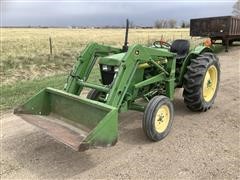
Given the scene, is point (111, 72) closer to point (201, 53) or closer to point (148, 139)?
point (148, 139)

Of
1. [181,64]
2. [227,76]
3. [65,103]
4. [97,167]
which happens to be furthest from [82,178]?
[227,76]

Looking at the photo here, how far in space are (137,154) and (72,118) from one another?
1.08 m

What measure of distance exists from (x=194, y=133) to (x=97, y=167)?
190cm

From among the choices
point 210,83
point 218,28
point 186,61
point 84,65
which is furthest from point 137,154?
point 218,28

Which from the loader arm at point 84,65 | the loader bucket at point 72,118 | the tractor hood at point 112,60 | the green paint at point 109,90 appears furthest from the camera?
the loader arm at point 84,65

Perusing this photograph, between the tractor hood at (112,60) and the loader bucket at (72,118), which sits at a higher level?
the tractor hood at (112,60)

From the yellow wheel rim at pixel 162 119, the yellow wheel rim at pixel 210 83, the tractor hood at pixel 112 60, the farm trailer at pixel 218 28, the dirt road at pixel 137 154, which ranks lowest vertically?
the dirt road at pixel 137 154

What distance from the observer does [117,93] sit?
4.88 meters

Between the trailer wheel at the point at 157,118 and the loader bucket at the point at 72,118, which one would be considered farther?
the trailer wheel at the point at 157,118

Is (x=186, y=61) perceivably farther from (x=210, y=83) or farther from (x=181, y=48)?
(x=210, y=83)

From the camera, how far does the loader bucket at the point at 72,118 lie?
4215 mm

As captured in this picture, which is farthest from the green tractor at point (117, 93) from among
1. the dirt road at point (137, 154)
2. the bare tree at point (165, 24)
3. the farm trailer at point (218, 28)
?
the bare tree at point (165, 24)

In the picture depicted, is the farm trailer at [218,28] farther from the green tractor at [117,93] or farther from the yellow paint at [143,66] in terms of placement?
the yellow paint at [143,66]

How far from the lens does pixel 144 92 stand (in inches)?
233
